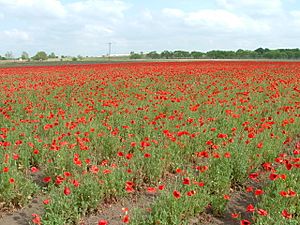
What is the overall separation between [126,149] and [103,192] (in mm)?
1566

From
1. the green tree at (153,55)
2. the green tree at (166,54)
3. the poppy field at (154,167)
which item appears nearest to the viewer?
→ the poppy field at (154,167)

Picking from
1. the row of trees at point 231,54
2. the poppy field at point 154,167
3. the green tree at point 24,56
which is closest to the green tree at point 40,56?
the green tree at point 24,56

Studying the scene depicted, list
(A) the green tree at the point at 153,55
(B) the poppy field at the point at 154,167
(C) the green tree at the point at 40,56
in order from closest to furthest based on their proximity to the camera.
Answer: (B) the poppy field at the point at 154,167, (A) the green tree at the point at 153,55, (C) the green tree at the point at 40,56

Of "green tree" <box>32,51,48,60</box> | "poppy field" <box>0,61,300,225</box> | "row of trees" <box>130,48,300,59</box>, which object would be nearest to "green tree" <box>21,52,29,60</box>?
"green tree" <box>32,51,48,60</box>

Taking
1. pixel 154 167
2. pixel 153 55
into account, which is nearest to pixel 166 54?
pixel 153 55

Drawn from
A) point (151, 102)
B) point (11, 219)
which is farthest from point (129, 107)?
point (11, 219)

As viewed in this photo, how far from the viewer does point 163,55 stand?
109 m

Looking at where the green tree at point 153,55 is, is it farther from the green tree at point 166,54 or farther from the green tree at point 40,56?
the green tree at point 40,56

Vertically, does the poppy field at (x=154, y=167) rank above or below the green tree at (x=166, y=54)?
below

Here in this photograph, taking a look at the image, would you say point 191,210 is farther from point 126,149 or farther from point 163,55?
point 163,55

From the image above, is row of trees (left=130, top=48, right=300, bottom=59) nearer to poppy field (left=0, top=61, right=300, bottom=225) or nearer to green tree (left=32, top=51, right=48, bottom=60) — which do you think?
green tree (left=32, top=51, right=48, bottom=60)

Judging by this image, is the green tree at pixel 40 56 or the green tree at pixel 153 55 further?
the green tree at pixel 40 56

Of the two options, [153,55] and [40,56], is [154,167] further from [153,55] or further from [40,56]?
[40,56]

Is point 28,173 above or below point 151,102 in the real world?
below
